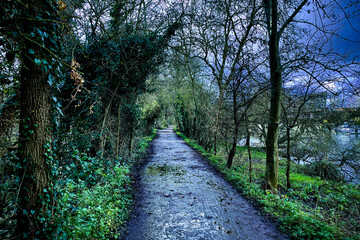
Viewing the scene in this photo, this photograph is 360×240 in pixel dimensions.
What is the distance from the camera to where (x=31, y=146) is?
2.66m

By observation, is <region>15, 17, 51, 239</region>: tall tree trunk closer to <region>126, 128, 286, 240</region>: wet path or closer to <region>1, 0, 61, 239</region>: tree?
<region>1, 0, 61, 239</region>: tree

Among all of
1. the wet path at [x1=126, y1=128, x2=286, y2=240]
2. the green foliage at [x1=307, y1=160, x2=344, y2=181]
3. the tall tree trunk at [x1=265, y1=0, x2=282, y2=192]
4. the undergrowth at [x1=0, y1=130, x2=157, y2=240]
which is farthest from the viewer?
the green foliage at [x1=307, y1=160, x2=344, y2=181]

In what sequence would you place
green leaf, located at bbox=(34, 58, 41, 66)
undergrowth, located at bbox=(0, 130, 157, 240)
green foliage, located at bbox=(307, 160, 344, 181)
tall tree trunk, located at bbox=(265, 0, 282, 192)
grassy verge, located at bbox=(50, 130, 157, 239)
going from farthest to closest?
1. green foliage, located at bbox=(307, 160, 344, 181)
2. tall tree trunk, located at bbox=(265, 0, 282, 192)
3. grassy verge, located at bbox=(50, 130, 157, 239)
4. undergrowth, located at bbox=(0, 130, 157, 240)
5. green leaf, located at bbox=(34, 58, 41, 66)

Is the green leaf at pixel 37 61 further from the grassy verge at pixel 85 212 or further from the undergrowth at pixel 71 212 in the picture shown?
the grassy verge at pixel 85 212

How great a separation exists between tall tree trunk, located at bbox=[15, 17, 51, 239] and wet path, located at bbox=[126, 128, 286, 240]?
1.70 metres

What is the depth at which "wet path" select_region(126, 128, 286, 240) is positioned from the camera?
144 inches

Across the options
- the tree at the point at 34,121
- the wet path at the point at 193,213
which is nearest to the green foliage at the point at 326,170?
the wet path at the point at 193,213

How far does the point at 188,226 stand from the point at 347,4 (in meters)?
5.38

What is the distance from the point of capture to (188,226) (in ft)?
12.8

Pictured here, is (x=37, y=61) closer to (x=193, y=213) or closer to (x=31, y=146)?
(x=31, y=146)

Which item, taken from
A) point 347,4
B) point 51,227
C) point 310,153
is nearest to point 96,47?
point 51,227

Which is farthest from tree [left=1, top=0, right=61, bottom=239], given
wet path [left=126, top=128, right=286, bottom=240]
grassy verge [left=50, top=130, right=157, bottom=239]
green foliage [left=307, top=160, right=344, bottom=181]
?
green foliage [left=307, top=160, right=344, bottom=181]

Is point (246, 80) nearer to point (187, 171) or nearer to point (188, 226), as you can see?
point (187, 171)

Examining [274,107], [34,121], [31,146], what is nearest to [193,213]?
[31,146]
